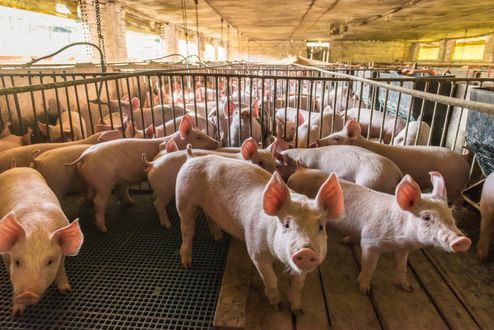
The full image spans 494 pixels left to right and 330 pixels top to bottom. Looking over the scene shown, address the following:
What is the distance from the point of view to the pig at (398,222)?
1.86 m

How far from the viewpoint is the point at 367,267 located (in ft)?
7.47

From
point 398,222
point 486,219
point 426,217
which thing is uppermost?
point 426,217

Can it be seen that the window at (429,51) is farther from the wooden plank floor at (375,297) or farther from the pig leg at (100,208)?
the pig leg at (100,208)

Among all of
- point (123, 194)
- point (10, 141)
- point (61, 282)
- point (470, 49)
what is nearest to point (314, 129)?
point (123, 194)

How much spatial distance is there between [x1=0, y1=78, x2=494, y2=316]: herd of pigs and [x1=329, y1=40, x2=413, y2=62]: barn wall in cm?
2358

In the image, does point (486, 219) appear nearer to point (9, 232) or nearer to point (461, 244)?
point (461, 244)

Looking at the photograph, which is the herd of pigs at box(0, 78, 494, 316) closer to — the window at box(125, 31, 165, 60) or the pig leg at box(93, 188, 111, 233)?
the pig leg at box(93, 188, 111, 233)

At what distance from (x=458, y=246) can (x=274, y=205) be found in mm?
939

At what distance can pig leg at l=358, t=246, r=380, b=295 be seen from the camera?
2246 millimetres

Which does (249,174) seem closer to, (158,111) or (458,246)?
(458,246)

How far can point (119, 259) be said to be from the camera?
8.89ft

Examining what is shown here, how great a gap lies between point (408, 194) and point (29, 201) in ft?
8.10

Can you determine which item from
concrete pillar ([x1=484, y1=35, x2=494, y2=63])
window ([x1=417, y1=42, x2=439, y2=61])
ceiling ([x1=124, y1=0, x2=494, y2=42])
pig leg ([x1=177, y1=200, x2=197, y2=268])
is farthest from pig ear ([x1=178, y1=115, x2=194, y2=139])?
window ([x1=417, y1=42, x2=439, y2=61])

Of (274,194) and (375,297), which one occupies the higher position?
(274,194)
